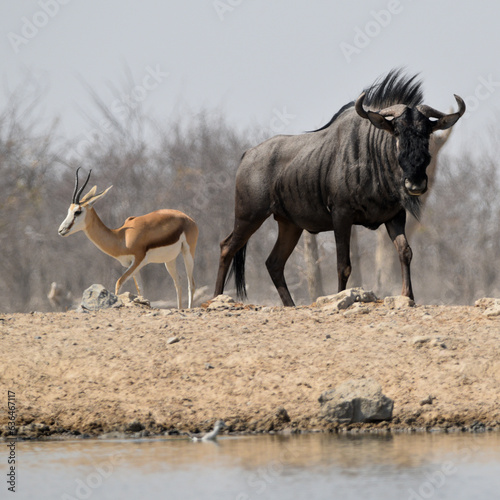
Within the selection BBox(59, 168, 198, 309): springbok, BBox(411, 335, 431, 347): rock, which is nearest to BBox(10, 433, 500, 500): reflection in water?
BBox(411, 335, 431, 347): rock

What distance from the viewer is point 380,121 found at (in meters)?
10.7

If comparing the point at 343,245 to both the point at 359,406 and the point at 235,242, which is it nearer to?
the point at 235,242

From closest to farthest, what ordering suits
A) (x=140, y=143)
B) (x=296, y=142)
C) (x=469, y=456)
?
(x=469, y=456)
(x=296, y=142)
(x=140, y=143)

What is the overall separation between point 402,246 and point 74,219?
5.21 m

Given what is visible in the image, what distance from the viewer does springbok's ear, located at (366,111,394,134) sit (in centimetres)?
1069

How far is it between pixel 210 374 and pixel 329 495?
3.29 metres

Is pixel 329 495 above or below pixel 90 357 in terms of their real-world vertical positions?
below

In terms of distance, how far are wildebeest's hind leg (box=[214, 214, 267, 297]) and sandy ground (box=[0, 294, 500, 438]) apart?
7.11 feet

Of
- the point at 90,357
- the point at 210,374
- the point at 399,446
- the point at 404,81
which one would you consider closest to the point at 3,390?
the point at 90,357

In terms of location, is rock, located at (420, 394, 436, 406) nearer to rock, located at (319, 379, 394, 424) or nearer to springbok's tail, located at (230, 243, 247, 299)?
rock, located at (319, 379, 394, 424)

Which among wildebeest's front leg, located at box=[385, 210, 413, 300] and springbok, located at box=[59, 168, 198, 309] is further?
springbok, located at box=[59, 168, 198, 309]

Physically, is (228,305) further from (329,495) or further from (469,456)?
(329,495)

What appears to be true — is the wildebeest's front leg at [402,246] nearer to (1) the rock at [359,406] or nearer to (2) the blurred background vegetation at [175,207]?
(1) the rock at [359,406]

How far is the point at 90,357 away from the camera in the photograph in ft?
31.1
